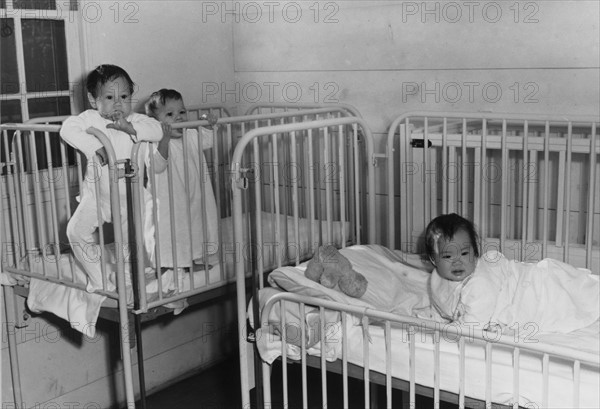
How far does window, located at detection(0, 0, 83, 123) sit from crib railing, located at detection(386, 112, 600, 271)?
142 centimetres

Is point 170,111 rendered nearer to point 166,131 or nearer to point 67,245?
point 166,131

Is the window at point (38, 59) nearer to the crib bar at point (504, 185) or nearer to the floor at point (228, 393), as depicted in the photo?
the floor at point (228, 393)

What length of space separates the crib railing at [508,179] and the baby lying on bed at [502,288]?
1.17 feet

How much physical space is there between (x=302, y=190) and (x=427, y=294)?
1.14 metres

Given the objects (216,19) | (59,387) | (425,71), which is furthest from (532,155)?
(59,387)

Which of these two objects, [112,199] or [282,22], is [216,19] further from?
[112,199]

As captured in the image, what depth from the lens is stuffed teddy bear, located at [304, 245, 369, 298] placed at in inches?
105

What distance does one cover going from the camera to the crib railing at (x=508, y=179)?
2.92 m

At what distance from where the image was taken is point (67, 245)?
3.34m

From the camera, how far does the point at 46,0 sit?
Answer: 324cm

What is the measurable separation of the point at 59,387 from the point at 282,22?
6.71 ft

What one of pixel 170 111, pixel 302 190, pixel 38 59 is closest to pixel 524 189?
pixel 302 190

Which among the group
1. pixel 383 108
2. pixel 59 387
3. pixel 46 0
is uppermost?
pixel 46 0

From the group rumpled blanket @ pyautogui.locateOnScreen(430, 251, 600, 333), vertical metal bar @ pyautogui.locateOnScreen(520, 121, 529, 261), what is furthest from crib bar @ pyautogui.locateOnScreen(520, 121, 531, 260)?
rumpled blanket @ pyautogui.locateOnScreen(430, 251, 600, 333)
